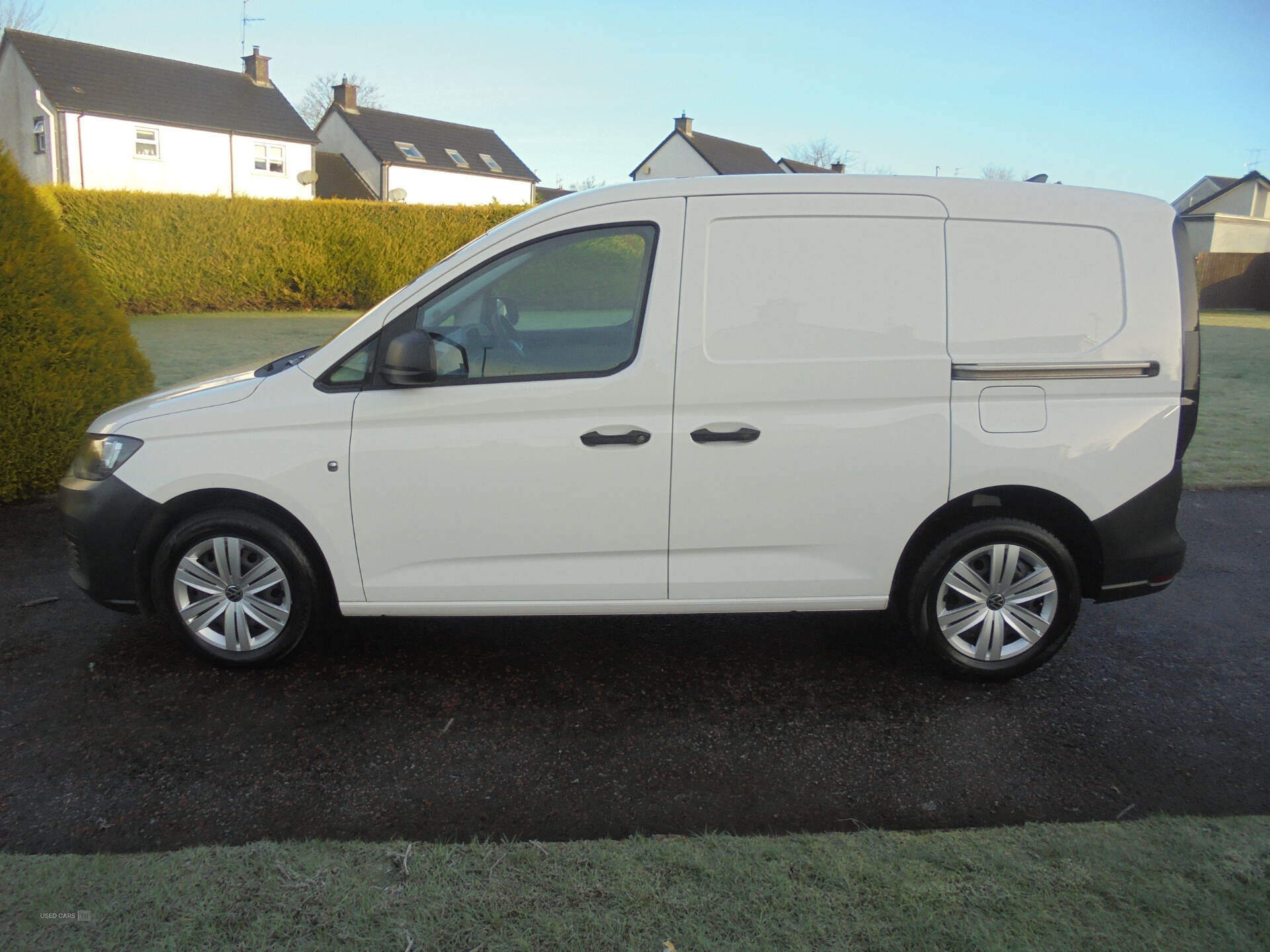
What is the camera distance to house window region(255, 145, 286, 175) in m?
42.2

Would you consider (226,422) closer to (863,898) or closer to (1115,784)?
(863,898)

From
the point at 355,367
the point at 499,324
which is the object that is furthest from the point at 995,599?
the point at 355,367

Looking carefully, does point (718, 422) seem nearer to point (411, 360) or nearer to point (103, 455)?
point (411, 360)

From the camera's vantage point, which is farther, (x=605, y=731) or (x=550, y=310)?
(x=550, y=310)

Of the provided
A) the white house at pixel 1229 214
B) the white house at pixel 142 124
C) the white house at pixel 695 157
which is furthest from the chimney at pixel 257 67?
the white house at pixel 1229 214

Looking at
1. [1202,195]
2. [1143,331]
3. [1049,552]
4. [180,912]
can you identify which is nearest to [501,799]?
[180,912]

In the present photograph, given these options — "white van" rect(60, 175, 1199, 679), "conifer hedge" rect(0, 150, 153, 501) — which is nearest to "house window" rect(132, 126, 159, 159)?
"conifer hedge" rect(0, 150, 153, 501)

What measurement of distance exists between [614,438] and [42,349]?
5214 mm

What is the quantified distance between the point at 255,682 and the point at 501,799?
152 centimetres

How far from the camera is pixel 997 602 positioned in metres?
4.24

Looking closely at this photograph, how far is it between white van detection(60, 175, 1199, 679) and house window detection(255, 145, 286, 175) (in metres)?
42.6

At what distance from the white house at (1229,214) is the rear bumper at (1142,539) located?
2906 cm

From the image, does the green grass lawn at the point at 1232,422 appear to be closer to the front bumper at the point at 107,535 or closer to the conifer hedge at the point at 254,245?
the front bumper at the point at 107,535

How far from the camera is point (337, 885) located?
9.20 ft
